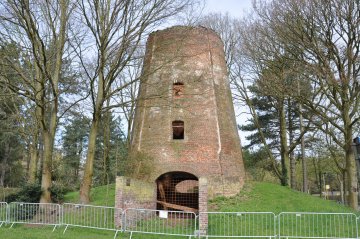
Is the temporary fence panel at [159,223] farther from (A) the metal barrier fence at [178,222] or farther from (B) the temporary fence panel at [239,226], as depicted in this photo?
(B) the temporary fence panel at [239,226]

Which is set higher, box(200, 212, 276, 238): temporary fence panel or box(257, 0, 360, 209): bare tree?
box(257, 0, 360, 209): bare tree

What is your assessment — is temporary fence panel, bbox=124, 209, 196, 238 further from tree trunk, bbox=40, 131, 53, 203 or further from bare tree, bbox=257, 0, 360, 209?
bare tree, bbox=257, 0, 360, 209

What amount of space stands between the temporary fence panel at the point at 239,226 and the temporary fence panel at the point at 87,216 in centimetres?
304

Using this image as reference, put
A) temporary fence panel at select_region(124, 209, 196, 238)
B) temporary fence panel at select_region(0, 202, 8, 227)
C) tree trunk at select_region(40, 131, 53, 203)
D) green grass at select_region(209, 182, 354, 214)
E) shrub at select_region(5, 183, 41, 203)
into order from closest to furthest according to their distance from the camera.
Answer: temporary fence panel at select_region(124, 209, 196, 238), temporary fence panel at select_region(0, 202, 8, 227), tree trunk at select_region(40, 131, 53, 203), green grass at select_region(209, 182, 354, 214), shrub at select_region(5, 183, 41, 203)

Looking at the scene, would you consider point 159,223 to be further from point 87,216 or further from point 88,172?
point 88,172

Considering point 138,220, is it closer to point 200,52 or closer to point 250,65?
point 200,52

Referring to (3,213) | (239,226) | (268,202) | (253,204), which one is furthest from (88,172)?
(268,202)

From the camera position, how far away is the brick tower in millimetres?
15336

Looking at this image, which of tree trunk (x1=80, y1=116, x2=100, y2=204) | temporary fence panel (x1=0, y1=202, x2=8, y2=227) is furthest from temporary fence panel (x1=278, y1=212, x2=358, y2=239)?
temporary fence panel (x1=0, y1=202, x2=8, y2=227)

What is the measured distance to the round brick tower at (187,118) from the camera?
50.3 ft

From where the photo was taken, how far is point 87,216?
12.4 meters

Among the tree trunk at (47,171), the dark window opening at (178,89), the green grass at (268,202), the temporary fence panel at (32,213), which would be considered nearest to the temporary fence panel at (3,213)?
the temporary fence panel at (32,213)

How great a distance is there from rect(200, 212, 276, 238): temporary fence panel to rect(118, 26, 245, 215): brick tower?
2.58m

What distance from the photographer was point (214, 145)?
15.7 metres
